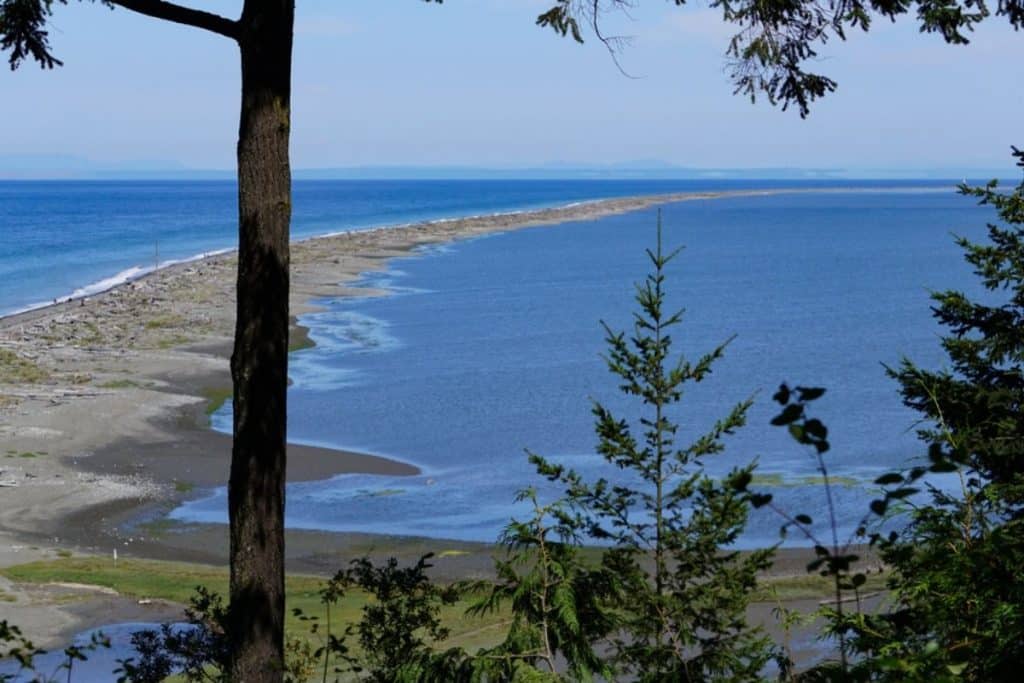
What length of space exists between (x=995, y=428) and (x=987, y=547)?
20.6 feet

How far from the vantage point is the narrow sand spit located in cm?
2100

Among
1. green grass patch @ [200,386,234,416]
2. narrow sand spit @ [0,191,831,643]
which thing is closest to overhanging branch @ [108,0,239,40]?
narrow sand spit @ [0,191,831,643]

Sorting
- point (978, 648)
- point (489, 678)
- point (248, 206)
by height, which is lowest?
point (489, 678)

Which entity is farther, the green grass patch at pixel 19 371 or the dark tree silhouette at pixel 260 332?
the green grass patch at pixel 19 371

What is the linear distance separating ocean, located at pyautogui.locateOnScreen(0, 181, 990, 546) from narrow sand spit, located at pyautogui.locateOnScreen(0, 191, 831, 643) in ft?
3.83

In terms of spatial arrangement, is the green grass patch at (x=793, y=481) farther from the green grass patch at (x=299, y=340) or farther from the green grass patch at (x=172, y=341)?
the green grass patch at (x=172, y=341)

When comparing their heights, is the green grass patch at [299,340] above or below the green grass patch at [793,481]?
below

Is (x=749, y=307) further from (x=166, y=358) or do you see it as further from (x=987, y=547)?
(x=987, y=547)

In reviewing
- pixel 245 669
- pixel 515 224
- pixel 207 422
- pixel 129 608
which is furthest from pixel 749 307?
pixel 515 224

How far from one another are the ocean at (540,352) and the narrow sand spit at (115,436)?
1168mm

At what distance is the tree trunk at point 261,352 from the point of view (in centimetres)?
663

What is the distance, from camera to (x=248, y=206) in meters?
6.82

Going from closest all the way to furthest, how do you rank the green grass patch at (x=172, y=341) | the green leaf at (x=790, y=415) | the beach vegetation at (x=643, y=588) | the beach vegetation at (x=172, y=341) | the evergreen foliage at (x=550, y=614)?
1. the green leaf at (x=790, y=415)
2. the evergreen foliage at (x=550, y=614)
3. the beach vegetation at (x=643, y=588)
4. the beach vegetation at (x=172, y=341)
5. the green grass patch at (x=172, y=341)

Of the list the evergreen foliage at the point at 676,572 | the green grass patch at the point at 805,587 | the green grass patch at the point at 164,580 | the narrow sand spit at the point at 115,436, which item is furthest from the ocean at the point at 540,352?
the green grass patch at the point at 164,580
